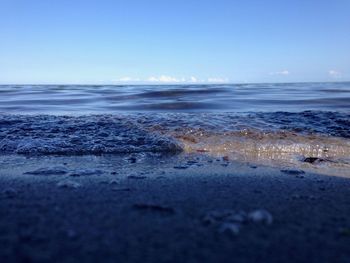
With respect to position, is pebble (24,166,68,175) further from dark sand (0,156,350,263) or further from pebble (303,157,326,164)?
pebble (303,157,326,164)

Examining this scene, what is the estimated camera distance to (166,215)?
183 centimetres

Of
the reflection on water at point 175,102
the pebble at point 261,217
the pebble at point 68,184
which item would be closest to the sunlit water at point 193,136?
the pebble at point 68,184

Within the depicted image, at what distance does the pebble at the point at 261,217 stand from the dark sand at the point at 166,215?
32mm

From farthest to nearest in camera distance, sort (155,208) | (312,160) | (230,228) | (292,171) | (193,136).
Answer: (193,136) → (312,160) → (292,171) → (155,208) → (230,228)

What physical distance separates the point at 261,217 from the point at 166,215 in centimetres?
47

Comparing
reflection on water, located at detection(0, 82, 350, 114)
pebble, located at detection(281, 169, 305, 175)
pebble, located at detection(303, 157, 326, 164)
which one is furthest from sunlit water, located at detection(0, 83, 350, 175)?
reflection on water, located at detection(0, 82, 350, 114)

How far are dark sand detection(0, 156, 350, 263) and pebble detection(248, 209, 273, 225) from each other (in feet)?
0.10

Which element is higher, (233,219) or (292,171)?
(233,219)

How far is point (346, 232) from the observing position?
5.33 ft

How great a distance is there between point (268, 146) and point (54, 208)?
2805 mm

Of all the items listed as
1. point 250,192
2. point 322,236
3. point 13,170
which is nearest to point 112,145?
point 13,170

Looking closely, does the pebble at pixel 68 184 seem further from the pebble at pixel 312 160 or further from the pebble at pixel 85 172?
the pebble at pixel 312 160

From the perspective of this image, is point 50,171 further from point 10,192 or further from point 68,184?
point 10,192

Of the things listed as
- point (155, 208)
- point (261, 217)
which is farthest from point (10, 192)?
point (261, 217)
